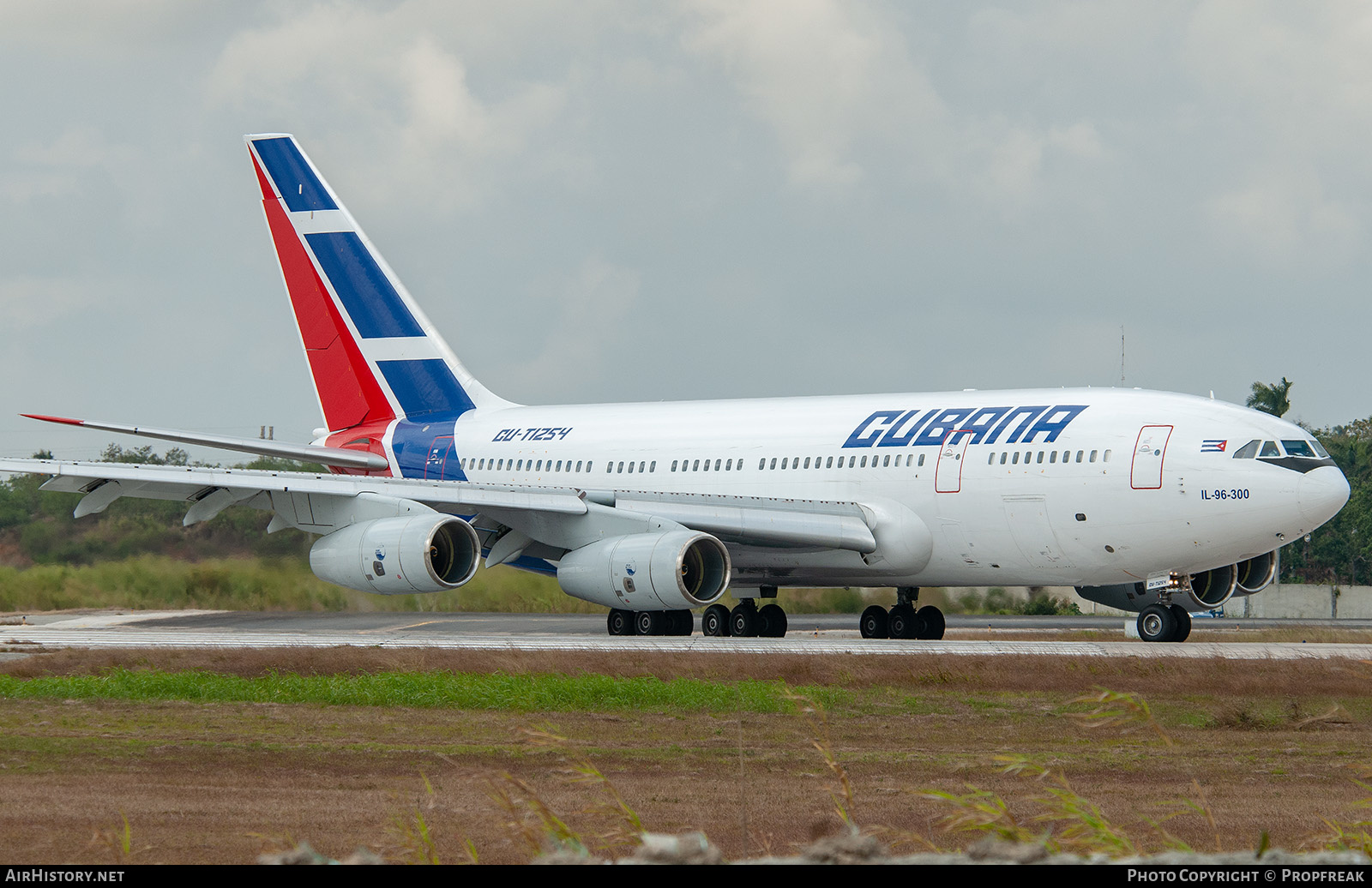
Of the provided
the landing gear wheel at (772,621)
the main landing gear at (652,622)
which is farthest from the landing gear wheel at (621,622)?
the landing gear wheel at (772,621)

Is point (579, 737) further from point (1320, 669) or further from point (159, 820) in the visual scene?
point (1320, 669)

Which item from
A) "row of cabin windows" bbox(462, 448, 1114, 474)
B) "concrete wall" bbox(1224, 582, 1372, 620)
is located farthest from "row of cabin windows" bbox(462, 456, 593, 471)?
"concrete wall" bbox(1224, 582, 1372, 620)

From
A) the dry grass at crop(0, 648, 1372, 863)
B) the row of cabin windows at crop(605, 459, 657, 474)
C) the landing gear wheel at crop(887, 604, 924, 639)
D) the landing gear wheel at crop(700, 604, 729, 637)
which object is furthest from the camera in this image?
the row of cabin windows at crop(605, 459, 657, 474)

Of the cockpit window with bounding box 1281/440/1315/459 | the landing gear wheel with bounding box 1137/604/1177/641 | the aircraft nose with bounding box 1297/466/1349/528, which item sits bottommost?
the landing gear wheel with bounding box 1137/604/1177/641

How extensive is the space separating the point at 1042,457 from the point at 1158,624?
300 centimetres

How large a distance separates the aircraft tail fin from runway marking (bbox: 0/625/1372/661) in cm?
703

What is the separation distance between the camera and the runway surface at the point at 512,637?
1939 cm

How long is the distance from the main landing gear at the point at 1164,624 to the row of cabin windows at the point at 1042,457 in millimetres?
2579

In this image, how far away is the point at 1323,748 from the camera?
12.0 meters

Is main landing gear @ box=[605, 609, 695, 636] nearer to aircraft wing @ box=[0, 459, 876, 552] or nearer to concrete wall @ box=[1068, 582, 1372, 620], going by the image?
aircraft wing @ box=[0, 459, 876, 552]

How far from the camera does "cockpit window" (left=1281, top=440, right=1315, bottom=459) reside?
20.7 m

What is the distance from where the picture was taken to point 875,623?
25.8 meters

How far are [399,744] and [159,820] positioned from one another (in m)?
3.69

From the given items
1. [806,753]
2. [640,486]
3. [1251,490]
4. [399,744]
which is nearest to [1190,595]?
[1251,490]
